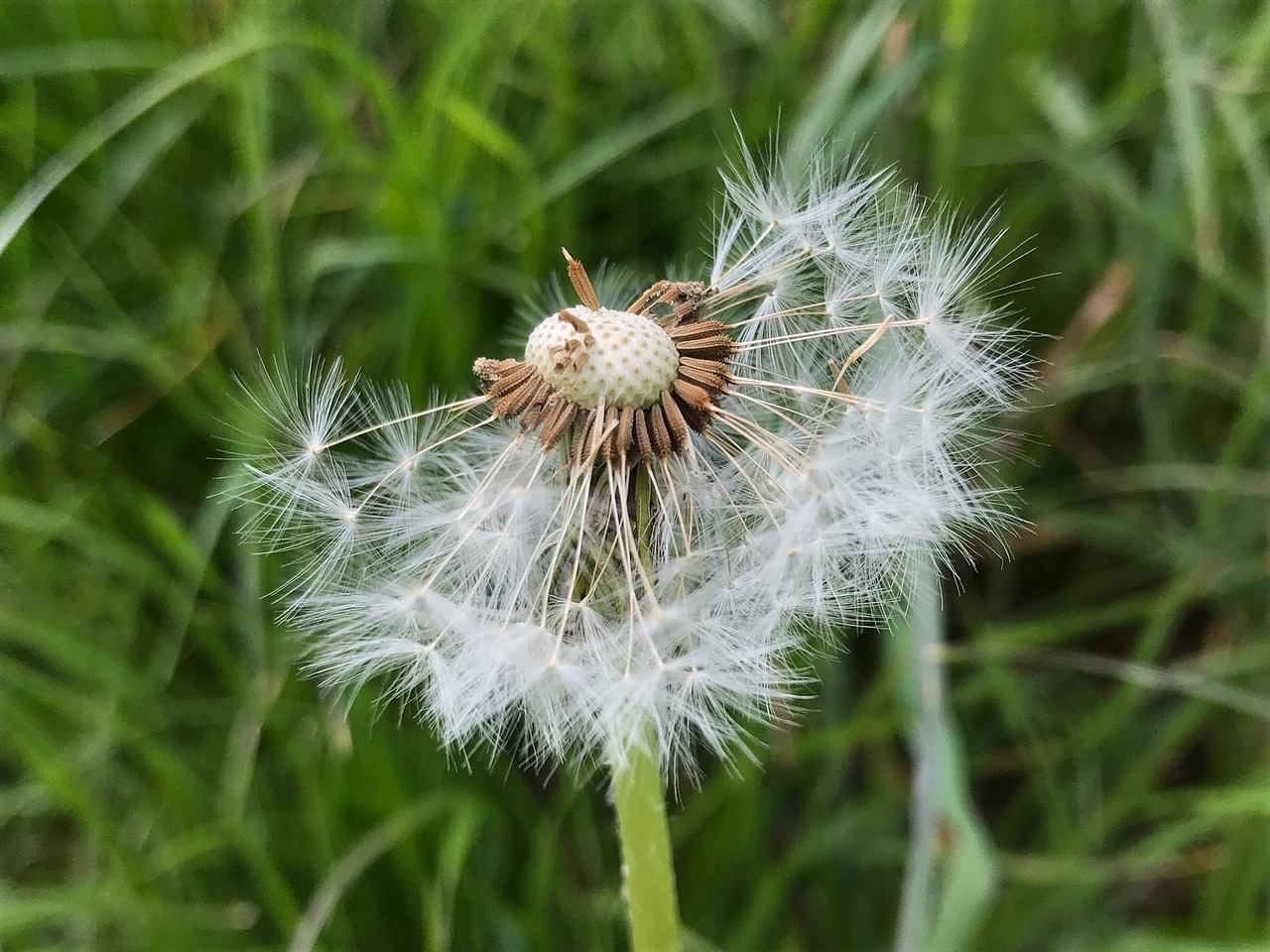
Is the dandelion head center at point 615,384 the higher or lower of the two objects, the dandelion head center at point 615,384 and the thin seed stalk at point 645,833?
the higher

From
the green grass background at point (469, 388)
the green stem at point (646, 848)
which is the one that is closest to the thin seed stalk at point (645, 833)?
the green stem at point (646, 848)

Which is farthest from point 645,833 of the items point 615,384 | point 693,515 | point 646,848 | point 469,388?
point 469,388

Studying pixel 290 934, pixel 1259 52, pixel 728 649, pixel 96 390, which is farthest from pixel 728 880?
pixel 1259 52

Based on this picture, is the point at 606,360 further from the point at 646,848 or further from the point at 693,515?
the point at 646,848

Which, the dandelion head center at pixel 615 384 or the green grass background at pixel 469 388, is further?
the green grass background at pixel 469 388

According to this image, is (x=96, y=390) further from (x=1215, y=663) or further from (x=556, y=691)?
(x=1215, y=663)

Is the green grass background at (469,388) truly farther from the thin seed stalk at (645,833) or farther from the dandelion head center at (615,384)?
the dandelion head center at (615,384)

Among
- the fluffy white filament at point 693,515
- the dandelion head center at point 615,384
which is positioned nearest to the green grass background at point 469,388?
the fluffy white filament at point 693,515

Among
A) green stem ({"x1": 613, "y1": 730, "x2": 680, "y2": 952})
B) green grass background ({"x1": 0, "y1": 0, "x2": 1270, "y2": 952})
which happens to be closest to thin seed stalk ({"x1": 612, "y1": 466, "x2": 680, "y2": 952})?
green stem ({"x1": 613, "y1": 730, "x2": 680, "y2": 952})
